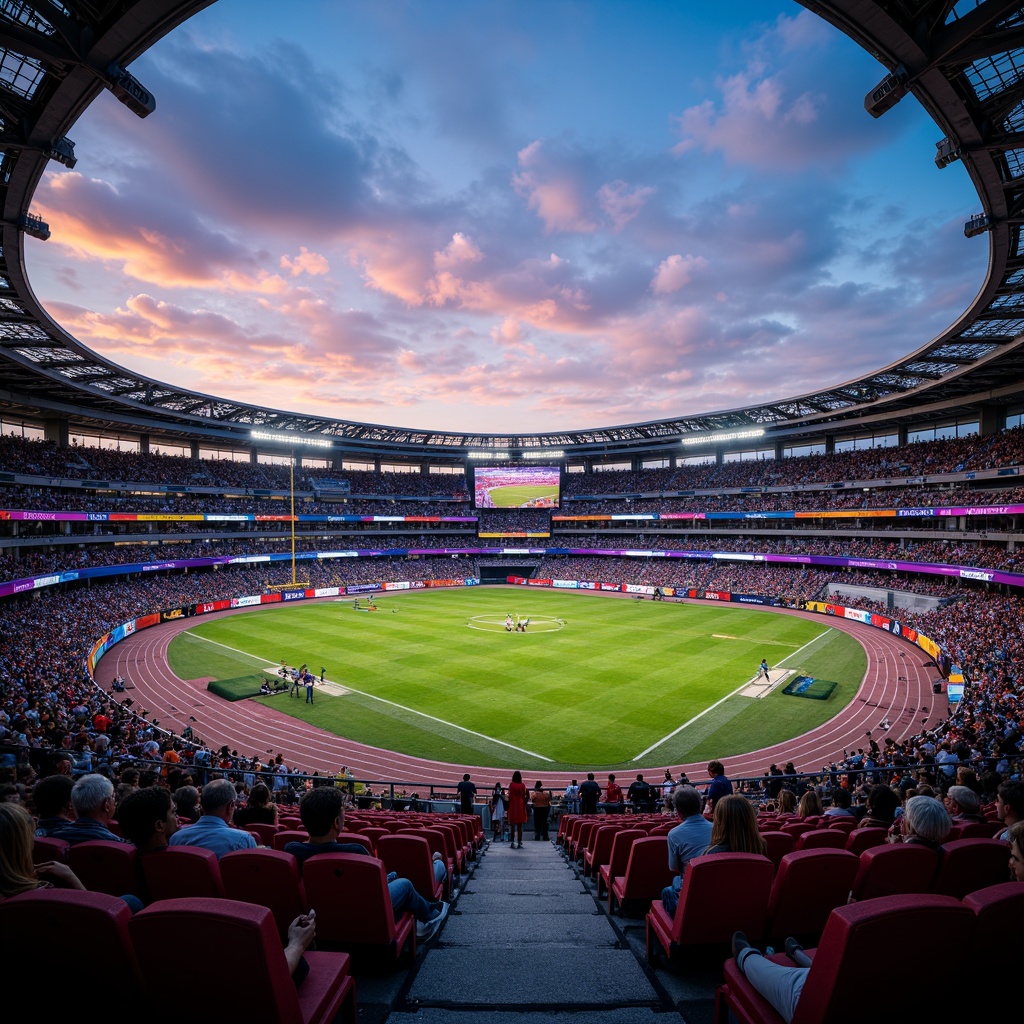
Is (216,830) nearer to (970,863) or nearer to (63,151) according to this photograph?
(970,863)

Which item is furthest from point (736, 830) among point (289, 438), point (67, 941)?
point (289, 438)

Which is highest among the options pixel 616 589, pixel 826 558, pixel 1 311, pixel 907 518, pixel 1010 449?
pixel 1 311

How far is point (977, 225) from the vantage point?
20.5 metres

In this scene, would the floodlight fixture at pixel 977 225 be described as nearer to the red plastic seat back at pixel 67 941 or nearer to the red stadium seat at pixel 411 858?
the red stadium seat at pixel 411 858

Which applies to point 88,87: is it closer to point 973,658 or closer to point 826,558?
point 973,658

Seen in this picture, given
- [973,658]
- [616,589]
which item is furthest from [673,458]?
[973,658]

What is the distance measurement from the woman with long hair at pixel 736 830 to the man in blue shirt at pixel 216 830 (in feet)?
13.0

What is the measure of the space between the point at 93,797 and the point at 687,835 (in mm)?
5381

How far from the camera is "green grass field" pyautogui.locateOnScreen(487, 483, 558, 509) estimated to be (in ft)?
291

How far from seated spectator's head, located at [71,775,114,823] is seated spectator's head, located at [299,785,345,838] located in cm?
184

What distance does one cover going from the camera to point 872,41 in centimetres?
1348

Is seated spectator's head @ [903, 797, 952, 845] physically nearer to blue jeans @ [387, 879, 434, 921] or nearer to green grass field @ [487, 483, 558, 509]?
blue jeans @ [387, 879, 434, 921]

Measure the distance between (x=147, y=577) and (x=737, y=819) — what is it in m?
64.1

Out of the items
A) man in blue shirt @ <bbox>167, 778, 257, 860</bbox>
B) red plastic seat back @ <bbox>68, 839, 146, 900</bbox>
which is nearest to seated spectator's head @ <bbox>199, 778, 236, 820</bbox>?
man in blue shirt @ <bbox>167, 778, 257, 860</bbox>
